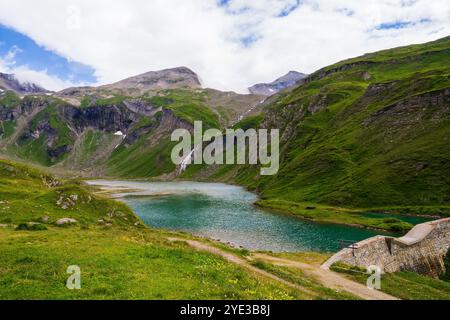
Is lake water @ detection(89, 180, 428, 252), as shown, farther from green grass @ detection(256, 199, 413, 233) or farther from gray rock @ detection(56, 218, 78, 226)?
gray rock @ detection(56, 218, 78, 226)

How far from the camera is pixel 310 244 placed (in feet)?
277

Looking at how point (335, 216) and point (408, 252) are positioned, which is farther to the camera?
point (335, 216)

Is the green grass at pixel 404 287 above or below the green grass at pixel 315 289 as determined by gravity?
below

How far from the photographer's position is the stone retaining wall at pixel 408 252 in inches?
2011

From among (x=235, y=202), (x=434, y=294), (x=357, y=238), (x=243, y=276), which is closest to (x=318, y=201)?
(x=235, y=202)

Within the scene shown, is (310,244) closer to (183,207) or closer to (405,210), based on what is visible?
(405,210)

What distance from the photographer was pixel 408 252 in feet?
198

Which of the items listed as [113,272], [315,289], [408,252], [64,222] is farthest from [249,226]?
[113,272]

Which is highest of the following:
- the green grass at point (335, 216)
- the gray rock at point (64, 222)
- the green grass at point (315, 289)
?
the gray rock at point (64, 222)

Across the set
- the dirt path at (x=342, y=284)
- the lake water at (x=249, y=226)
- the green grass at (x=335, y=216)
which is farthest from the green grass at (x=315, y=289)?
the green grass at (x=335, y=216)

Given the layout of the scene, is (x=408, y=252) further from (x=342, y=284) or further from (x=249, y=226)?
(x=249, y=226)

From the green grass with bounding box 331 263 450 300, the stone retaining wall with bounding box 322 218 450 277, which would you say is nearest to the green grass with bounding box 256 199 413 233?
the stone retaining wall with bounding box 322 218 450 277

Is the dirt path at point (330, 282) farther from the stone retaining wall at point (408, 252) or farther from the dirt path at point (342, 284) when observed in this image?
the stone retaining wall at point (408, 252)
